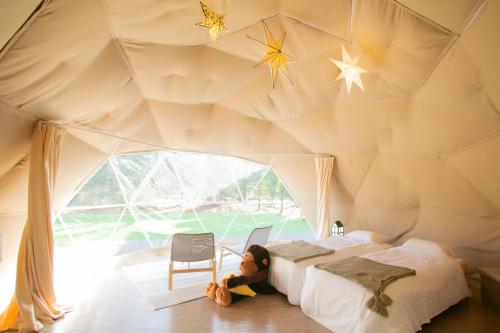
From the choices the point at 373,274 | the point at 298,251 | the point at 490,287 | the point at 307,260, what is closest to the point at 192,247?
the point at 298,251

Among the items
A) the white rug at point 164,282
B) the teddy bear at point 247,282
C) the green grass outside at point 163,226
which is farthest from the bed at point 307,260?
the green grass outside at point 163,226

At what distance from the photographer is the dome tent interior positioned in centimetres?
258

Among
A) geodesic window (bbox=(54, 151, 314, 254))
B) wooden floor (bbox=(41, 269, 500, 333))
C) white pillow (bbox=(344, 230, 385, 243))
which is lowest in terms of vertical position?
wooden floor (bbox=(41, 269, 500, 333))

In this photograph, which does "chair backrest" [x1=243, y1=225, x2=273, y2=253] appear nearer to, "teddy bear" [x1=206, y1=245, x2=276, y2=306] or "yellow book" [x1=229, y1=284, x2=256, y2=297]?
"teddy bear" [x1=206, y1=245, x2=276, y2=306]

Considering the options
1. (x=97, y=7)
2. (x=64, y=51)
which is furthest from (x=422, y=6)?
(x=64, y=51)

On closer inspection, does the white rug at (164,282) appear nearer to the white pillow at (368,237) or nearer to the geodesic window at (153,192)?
the geodesic window at (153,192)

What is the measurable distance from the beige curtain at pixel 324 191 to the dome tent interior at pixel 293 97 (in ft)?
0.71

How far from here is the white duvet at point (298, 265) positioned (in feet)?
12.6

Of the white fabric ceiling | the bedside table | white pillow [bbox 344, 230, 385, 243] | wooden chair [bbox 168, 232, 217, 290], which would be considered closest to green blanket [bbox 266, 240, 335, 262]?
wooden chair [bbox 168, 232, 217, 290]

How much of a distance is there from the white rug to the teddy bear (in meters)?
0.42

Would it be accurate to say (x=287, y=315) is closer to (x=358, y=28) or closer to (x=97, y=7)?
(x=358, y=28)

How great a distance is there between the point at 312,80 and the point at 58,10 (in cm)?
307

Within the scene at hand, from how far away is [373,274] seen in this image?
10.5ft

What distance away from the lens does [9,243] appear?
354 centimetres
